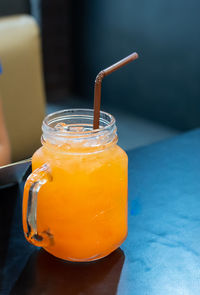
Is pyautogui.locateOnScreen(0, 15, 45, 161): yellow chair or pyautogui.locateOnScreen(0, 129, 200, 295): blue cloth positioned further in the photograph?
pyautogui.locateOnScreen(0, 15, 45, 161): yellow chair

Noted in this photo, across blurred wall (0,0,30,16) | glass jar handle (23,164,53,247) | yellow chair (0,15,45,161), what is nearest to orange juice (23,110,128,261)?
glass jar handle (23,164,53,247)

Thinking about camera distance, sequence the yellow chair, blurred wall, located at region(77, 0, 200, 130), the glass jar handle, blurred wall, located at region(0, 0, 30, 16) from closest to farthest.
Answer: the glass jar handle, the yellow chair, blurred wall, located at region(0, 0, 30, 16), blurred wall, located at region(77, 0, 200, 130)

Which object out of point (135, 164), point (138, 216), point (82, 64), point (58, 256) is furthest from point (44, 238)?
point (82, 64)

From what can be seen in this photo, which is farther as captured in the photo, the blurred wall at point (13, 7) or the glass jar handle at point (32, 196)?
the blurred wall at point (13, 7)

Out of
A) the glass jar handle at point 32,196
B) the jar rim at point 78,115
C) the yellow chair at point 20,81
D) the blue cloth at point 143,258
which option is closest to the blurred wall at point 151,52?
the yellow chair at point 20,81

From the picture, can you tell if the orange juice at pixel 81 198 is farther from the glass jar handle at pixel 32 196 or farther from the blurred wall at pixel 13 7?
the blurred wall at pixel 13 7

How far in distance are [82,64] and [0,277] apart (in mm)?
3230

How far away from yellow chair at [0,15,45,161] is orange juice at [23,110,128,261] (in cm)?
124

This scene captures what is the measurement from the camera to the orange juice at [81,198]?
1.85ft

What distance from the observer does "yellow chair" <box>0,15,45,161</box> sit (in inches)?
69.9

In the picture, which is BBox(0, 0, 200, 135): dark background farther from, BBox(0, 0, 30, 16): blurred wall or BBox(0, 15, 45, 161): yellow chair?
BBox(0, 15, 45, 161): yellow chair

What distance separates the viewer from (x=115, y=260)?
0.62 metres

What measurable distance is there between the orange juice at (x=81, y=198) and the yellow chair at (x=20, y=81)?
1.24 meters

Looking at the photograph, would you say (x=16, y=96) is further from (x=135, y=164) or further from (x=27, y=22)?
(x=135, y=164)
